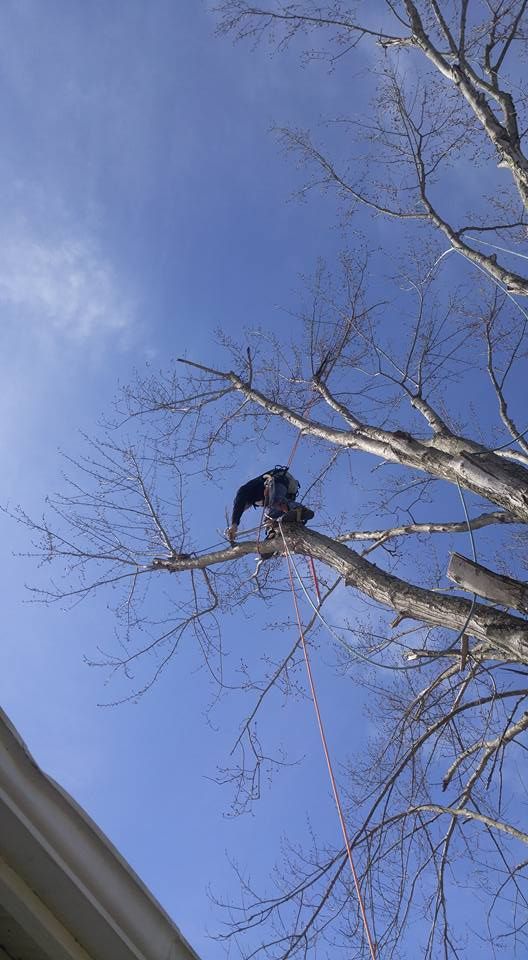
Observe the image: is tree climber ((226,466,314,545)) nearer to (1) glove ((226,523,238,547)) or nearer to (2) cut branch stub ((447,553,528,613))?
(1) glove ((226,523,238,547))

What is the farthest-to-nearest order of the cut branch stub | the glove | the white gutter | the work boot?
the glove < the work boot < the cut branch stub < the white gutter

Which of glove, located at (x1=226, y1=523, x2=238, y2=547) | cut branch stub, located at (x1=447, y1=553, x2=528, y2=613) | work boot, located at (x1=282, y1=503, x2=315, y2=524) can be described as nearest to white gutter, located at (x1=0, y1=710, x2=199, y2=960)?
cut branch stub, located at (x1=447, y1=553, x2=528, y2=613)

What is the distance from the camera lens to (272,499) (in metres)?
6.30

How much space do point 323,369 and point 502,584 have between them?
138 inches

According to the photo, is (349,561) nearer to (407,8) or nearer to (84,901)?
(84,901)

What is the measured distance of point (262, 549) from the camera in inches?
248

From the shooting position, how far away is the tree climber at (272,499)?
6168mm

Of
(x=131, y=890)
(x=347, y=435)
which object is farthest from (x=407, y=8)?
(x=131, y=890)

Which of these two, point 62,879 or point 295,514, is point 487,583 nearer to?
point 295,514

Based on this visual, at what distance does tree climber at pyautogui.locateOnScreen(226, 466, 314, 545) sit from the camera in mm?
6168

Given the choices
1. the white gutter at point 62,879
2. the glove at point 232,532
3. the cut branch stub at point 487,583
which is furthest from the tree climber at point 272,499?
the white gutter at point 62,879

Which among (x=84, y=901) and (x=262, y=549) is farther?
(x=262, y=549)

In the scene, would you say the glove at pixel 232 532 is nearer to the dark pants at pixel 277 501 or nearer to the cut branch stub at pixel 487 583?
the dark pants at pixel 277 501

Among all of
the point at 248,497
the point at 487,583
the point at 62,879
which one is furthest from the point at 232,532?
the point at 62,879
